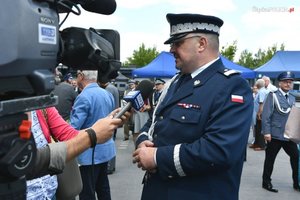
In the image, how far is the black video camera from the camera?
1.08 metres

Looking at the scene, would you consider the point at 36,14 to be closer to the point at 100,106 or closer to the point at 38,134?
the point at 38,134

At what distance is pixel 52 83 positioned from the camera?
4.00ft

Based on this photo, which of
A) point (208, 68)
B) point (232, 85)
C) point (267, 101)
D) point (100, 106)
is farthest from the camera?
point (267, 101)

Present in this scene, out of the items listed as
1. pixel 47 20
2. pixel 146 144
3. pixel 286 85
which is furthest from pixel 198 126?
pixel 286 85

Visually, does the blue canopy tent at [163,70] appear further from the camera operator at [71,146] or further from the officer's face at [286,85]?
the camera operator at [71,146]

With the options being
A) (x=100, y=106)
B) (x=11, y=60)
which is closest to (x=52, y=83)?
(x=11, y=60)

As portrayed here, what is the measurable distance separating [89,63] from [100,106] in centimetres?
283

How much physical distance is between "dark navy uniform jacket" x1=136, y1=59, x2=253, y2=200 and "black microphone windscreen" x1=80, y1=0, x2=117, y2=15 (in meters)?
0.80

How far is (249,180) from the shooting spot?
6348mm

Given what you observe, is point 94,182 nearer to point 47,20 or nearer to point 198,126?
point 198,126

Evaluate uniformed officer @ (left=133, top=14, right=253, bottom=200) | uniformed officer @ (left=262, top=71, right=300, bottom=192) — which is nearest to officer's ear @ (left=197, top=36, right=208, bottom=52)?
uniformed officer @ (left=133, top=14, right=253, bottom=200)

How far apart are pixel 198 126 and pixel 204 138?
10 cm

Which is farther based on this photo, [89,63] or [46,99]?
[89,63]

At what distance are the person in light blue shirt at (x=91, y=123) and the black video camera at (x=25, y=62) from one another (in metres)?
2.61
